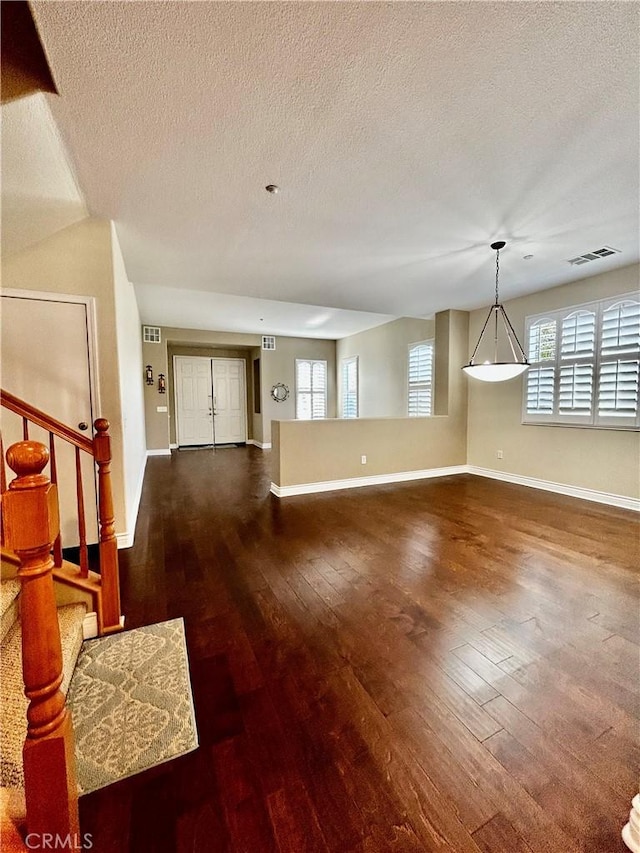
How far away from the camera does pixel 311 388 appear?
924 cm

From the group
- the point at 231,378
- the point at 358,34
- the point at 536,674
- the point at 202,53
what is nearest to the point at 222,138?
the point at 202,53

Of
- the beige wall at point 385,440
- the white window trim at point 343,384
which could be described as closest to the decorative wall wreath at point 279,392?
the white window trim at point 343,384

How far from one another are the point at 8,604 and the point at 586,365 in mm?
5440

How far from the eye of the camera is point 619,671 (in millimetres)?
1644

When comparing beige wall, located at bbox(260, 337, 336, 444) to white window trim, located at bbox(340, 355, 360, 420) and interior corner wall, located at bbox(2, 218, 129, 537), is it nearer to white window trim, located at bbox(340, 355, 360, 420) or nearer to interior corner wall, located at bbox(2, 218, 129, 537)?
white window trim, located at bbox(340, 355, 360, 420)

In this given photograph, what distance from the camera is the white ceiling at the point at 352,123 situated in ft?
4.44

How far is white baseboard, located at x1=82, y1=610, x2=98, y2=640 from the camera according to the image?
186 cm

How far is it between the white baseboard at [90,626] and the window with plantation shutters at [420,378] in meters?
5.48

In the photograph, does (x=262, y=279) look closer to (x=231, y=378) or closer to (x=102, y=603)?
(x=102, y=603)

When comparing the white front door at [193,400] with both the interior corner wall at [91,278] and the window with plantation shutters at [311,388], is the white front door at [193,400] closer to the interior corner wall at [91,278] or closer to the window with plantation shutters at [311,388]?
the window with plantation shutters at [311,388]

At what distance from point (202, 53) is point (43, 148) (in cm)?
113

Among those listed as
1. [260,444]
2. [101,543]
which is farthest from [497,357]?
[260,444]

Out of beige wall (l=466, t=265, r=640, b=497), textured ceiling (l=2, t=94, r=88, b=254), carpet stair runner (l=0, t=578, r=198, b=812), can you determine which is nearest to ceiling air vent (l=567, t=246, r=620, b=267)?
beige wall (l=466, t=265, r=640, b=497)

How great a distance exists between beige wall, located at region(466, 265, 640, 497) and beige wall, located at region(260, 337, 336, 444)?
4308 mm
